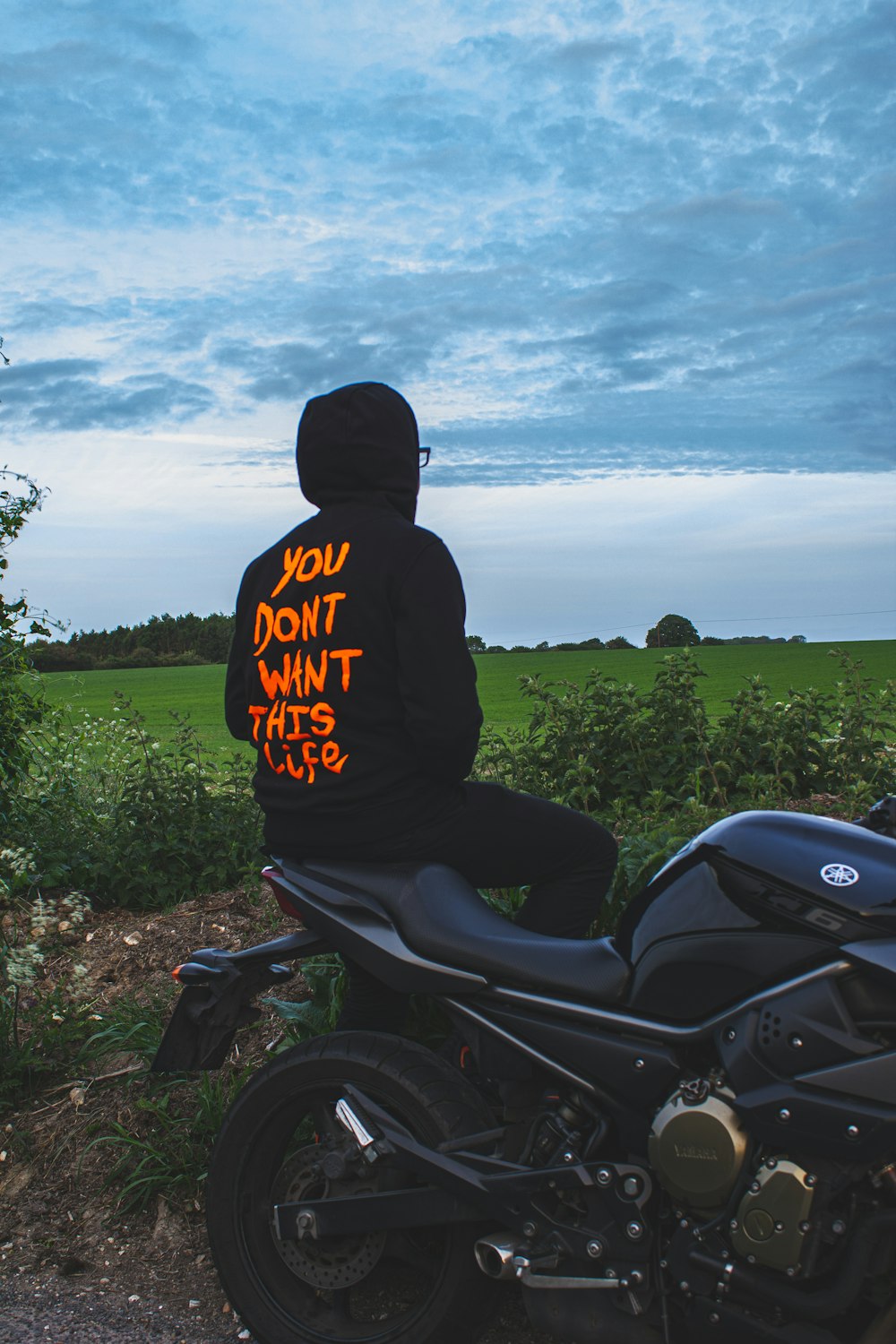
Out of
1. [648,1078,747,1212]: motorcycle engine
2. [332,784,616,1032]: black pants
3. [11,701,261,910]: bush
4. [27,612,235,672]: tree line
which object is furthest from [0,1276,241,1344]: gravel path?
[27,612,235,672]: tree line

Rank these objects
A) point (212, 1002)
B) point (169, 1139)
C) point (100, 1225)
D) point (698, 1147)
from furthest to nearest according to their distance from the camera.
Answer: point (169, 1139), point (100, 1225), point (212, 1002), point (698, 1147)

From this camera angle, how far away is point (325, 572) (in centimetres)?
318

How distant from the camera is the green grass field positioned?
16.3m

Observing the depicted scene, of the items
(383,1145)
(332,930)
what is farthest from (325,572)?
(383,1145)

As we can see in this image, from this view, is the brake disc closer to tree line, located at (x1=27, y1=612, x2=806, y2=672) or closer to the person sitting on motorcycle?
the person sitting on motorcycle

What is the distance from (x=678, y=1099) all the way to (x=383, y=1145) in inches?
29.1

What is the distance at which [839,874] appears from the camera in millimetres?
2631

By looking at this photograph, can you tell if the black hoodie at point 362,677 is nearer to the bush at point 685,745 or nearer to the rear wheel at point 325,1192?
the rear wheel at point 325,1192

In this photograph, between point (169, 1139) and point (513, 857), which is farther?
point (169, 1139)

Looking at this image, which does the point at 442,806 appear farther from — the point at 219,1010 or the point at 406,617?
the point at 219,1010

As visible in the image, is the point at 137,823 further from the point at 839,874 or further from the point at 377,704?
the point at 839,874

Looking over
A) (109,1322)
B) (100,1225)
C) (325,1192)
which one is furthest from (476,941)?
(100,1225)

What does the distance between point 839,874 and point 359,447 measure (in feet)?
5.52

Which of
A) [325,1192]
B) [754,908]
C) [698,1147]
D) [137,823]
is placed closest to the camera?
[698,1147]
